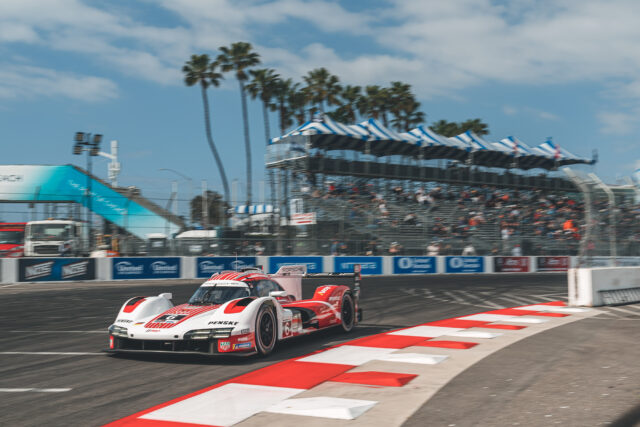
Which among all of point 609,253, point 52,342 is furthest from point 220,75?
point 52,342

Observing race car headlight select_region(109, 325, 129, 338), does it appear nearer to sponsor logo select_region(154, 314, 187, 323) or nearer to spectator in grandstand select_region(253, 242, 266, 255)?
sponsor logo select_region(154, 314, 187, 323)

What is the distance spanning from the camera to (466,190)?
4069cm

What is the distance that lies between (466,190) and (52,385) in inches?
1448

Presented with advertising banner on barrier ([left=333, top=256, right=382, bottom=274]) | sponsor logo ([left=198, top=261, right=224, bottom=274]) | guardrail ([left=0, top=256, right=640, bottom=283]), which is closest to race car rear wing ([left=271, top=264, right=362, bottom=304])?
guardrail ([left=0, top=256, right=640, bottom=283])

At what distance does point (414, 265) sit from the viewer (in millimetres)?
29750

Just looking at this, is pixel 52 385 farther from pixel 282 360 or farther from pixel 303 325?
pixel 303 325

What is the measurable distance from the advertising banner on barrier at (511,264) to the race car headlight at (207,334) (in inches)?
1030

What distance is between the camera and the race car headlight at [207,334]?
7.25m

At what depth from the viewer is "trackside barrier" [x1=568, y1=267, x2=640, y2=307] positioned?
13.9m

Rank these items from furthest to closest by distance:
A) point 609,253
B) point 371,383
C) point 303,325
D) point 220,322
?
1. point 609,253
2. point 303,325
3. point 220,322
4. point 371,383

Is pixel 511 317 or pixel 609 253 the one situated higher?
pixel 609 253

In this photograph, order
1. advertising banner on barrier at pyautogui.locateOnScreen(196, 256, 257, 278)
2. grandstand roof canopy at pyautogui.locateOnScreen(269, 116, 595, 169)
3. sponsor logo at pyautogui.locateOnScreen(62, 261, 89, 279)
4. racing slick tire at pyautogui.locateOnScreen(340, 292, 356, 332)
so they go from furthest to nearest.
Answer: grandstand roof canopy at pyautogui.locateOnScreen(269, 116, 595, 169)
advertising banner on barrier at pyautogui.locateOnScreen(196, 256, 257, 278)
sponsor logo at pyautogui.locateOnScreen(62, 261, 89, 279)
racing slick tire at pyautogui.locateOnScreen(340, 292, 356, 332)

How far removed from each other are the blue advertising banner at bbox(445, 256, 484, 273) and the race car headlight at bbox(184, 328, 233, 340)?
79.5 feet

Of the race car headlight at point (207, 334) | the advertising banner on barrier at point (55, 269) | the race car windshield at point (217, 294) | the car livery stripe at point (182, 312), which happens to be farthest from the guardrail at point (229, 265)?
the race car headlight at point (207, 334)
